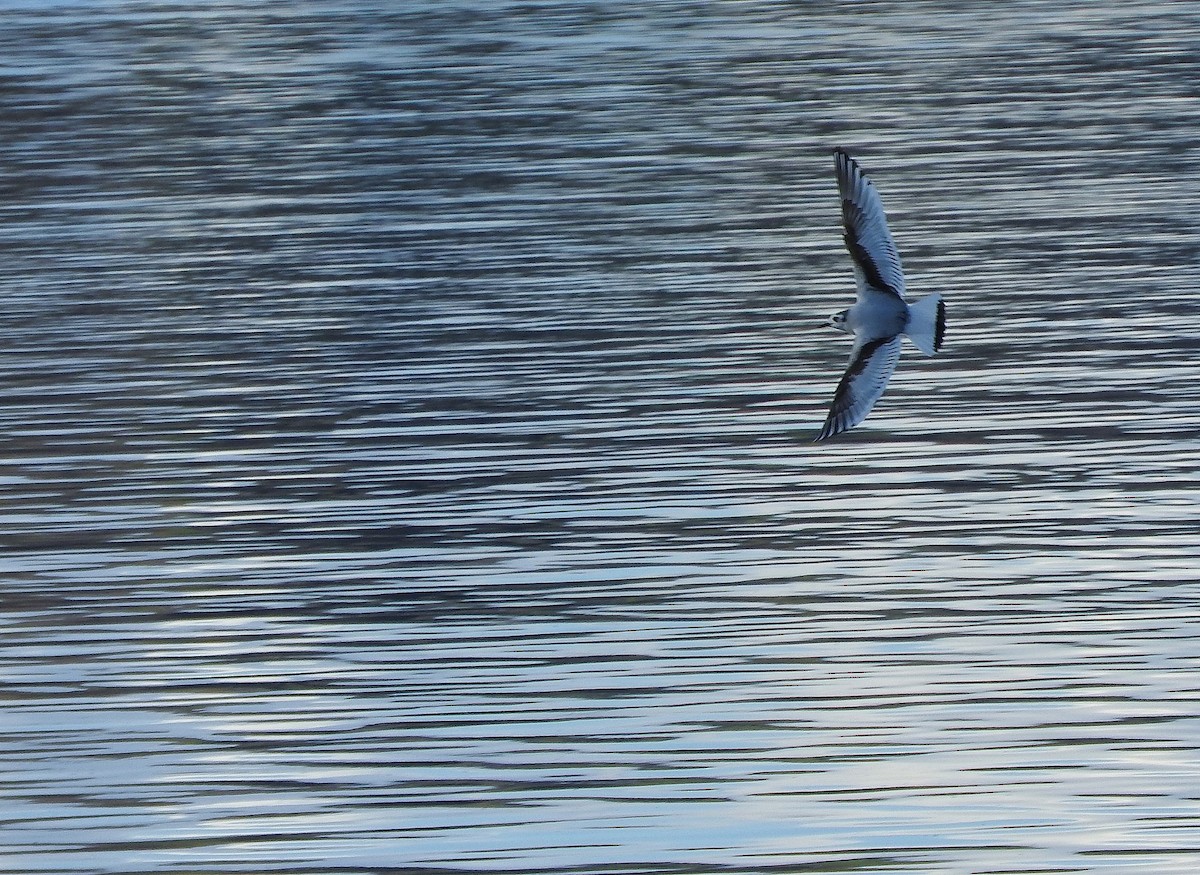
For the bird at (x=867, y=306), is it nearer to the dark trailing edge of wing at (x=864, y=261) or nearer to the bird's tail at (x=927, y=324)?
the dark trailing edge of wing at (x=864, y=261)

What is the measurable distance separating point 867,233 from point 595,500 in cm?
152

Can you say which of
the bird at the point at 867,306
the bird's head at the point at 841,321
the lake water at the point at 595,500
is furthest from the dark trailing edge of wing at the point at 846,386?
the lake water at the point at 595,500

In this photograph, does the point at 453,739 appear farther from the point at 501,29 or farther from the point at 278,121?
the point at 501,29

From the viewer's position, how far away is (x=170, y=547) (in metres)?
7.63

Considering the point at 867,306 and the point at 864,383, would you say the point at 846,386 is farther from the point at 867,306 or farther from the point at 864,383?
the point at 867,306

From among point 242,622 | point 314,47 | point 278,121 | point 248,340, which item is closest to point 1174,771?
point 242,622

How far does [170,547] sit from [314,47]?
13.3m

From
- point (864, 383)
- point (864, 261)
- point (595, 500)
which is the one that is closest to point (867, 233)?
point (864, 261)

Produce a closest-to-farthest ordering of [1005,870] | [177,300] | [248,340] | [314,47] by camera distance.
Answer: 1. [1005,870]
2. [248,340]
3. [177,300]
4. [314,47]

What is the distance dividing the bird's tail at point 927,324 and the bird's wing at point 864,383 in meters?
0.22

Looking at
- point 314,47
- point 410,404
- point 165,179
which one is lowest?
point 410,404

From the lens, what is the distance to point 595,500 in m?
7.91

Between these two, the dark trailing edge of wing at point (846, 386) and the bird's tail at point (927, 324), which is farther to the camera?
the dark trailing edge of wing at point (846, 386)

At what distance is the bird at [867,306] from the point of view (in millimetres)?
6980
